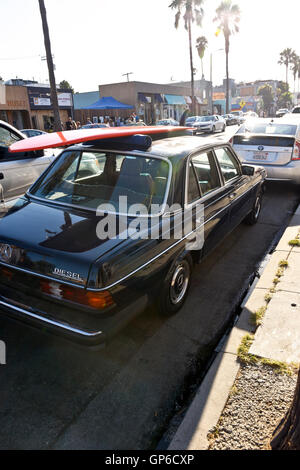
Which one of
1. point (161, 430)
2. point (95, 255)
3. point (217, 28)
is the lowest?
point (161, 430)

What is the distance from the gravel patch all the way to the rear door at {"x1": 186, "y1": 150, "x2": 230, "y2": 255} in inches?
63.0

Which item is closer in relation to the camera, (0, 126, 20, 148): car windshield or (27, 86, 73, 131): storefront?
(0, 126, 20, 148): car windshield

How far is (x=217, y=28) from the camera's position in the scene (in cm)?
4538

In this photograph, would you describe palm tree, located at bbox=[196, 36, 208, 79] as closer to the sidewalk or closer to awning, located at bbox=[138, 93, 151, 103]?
awning, located at bbox=[138, 93, 151, 103]

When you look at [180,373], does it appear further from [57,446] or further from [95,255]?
[95,255]

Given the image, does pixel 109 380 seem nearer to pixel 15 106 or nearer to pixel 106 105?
pixel 15 106

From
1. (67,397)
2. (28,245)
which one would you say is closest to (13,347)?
(67,397)

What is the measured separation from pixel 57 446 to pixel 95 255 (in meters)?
1.28

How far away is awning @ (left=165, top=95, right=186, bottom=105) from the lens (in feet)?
137

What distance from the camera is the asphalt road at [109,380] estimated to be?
2.41m

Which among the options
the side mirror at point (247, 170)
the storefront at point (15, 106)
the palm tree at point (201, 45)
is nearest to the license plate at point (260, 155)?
the side mirror at point (247, 170)

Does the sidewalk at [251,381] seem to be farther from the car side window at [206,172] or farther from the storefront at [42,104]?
the storefront at [42,104]

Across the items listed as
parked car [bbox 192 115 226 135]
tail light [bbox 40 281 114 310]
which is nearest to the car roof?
tail light [bbox 40 281 114 310]
